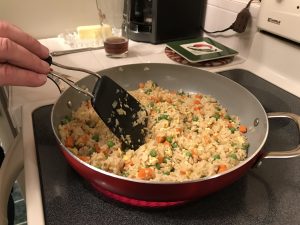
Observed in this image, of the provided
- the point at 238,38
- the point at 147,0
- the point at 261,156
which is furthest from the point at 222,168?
the point at 147,0

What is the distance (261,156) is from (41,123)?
0.53 metres

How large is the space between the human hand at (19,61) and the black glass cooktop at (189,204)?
180mm

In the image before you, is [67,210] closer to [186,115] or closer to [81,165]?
[81,165]

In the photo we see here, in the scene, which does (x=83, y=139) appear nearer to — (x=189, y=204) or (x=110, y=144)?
(x=110, y=144)

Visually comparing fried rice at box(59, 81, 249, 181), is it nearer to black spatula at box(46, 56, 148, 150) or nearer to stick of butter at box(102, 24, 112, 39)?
black spatula at box(46, 56, 148, 150)

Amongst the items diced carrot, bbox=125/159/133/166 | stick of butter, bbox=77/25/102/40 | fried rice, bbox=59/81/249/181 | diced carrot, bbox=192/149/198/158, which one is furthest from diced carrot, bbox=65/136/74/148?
stick of butter, bbox=77/25/102/40

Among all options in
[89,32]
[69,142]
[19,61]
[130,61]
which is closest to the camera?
[19,61]

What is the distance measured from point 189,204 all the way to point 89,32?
0.88 metres

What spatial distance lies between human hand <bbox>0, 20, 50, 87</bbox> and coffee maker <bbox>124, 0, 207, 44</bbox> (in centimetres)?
66

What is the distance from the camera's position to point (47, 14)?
127 cm

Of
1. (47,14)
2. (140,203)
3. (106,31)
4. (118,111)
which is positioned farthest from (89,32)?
(140,203)

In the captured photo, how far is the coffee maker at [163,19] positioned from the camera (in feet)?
3.94

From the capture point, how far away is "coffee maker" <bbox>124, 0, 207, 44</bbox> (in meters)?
1.20

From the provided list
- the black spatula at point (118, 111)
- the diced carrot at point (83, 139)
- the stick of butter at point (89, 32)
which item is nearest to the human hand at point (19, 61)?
the black spatula at point (118, 111)
